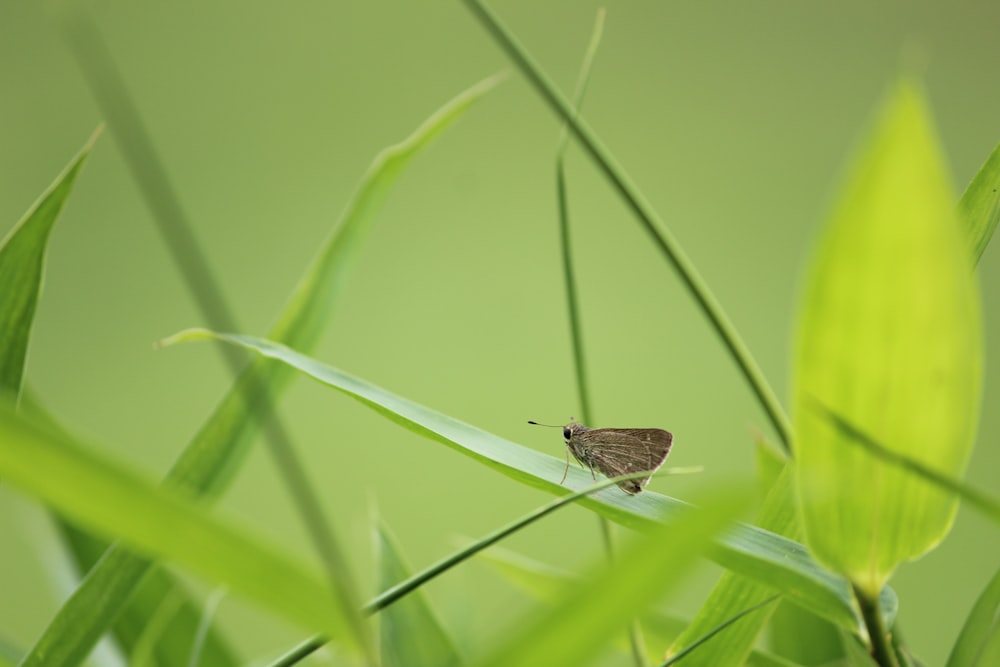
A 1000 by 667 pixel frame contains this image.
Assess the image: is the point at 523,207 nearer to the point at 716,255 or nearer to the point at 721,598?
the point at 716,255

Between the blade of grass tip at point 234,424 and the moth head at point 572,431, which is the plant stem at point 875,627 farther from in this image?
the moth head at point 572,431

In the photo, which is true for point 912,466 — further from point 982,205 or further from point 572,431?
point 572,431

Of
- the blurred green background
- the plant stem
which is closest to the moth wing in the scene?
the plant stem

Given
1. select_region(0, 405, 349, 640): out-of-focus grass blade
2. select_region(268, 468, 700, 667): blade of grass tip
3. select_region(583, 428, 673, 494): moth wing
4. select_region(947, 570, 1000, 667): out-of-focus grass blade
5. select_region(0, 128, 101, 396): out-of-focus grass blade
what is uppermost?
select_region(0, 128, 101, 396): out-of-focus grass blade

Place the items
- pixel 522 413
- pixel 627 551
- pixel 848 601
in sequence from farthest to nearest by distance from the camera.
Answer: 1. pixel 522 413
2. pixel 848 601
3. pixel 627 551

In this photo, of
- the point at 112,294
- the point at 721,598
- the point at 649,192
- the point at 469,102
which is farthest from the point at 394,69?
the point at 721,598

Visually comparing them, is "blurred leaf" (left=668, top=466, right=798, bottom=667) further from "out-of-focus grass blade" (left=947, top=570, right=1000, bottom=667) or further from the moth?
the moth
